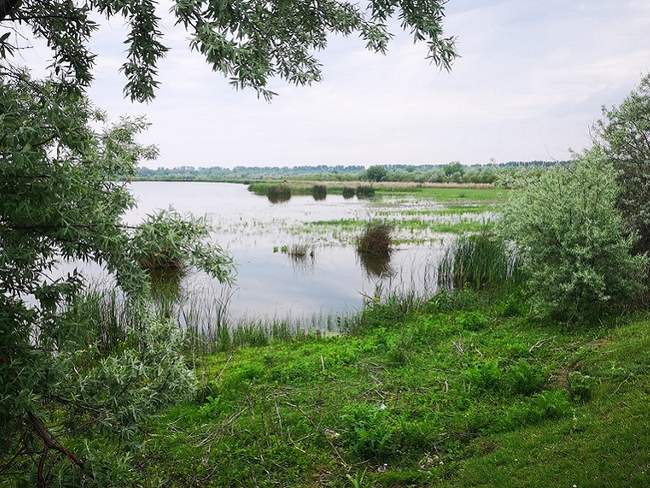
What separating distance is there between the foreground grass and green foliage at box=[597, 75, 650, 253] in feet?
11.3

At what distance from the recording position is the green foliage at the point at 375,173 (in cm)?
8606

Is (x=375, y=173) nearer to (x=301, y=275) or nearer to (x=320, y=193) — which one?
(x=320, y=193)

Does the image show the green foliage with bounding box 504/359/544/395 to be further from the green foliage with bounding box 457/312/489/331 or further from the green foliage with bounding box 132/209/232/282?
the green foliage with bounding box 132/209/232/282

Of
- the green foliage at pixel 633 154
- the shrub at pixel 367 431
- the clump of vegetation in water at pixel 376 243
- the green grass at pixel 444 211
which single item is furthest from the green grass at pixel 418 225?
the shrub at pixel 367 431

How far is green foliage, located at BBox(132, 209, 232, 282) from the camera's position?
112 inches

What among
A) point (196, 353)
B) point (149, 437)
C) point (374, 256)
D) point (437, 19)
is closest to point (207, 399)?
point (149, 437)

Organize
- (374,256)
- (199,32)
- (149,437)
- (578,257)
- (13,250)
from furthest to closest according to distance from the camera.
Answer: (374,256)
(578,257)
(149,437)
(13,250)
(199,32)

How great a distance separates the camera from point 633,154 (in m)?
10.9

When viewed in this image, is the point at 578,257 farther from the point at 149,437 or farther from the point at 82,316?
the point at 82,316

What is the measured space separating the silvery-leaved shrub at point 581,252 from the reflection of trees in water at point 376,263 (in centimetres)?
838

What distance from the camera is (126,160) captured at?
3225 mm

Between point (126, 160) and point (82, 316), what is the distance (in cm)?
97

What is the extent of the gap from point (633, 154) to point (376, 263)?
31.5 feet

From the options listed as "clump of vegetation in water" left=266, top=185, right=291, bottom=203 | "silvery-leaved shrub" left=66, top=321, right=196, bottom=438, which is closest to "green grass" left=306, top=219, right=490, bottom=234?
"silvery-leaved shrub" left=66, top=321, right=196, bottom=438
